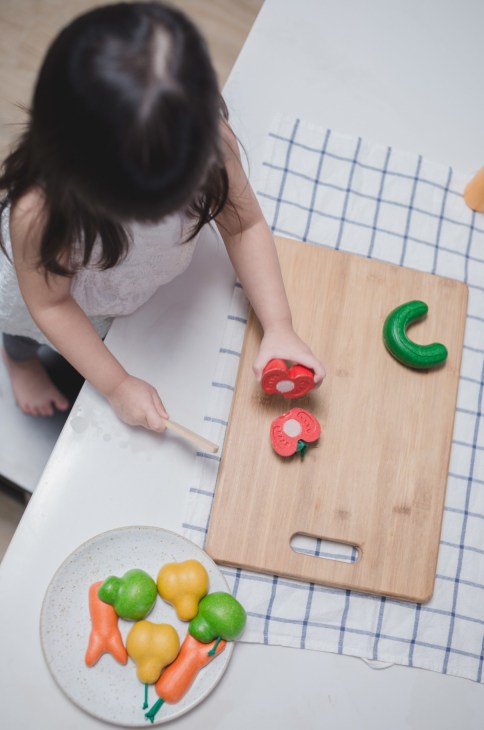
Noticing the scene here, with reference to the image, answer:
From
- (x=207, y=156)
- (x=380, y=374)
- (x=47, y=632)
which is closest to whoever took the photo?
Answer: (x=207, y=156)

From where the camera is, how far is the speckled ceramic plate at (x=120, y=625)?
61 centimetres

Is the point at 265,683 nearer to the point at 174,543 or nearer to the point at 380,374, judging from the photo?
the point at 174,543

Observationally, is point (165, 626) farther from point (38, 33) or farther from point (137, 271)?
point (38, 33)

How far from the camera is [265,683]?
0.67m

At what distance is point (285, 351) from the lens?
700mm

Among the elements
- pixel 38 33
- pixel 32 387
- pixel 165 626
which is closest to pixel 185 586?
pixel 165 626

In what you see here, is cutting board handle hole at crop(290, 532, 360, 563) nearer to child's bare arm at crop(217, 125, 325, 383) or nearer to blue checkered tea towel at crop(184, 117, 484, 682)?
blue checkered tea towel at crop(184, 117, 484, 682)

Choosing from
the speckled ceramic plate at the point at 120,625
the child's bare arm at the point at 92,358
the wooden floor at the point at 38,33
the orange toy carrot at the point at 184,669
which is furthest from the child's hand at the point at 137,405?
the wooden floor at the point at 38,33

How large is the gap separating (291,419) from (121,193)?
1.05 ft

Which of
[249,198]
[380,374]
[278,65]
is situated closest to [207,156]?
[249,198]

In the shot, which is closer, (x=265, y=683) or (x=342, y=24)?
(x=265, y=683)

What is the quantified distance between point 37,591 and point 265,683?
24 centimetres

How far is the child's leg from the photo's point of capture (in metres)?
0.98

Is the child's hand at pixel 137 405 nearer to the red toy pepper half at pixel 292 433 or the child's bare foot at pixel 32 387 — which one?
the red toy pepper half at pixel 292 433
